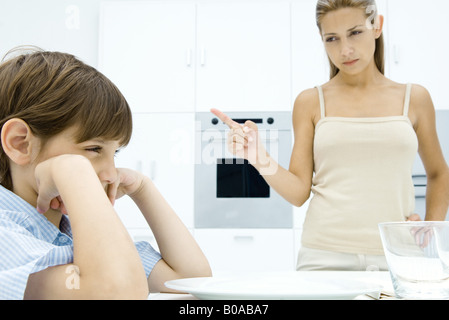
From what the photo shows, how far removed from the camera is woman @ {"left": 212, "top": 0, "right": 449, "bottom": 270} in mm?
1033

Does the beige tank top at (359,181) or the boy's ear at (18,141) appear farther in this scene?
the beige tank top at (359,181)

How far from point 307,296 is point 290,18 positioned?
236 centimetres

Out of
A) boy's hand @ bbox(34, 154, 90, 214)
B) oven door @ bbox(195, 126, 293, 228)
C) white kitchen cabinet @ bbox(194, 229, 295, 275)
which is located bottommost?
white kitchen cabinet @ bbox(194, 229, 295, 275)

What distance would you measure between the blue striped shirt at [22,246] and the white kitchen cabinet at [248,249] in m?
1.73

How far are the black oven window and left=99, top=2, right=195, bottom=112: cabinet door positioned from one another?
468 millimetres

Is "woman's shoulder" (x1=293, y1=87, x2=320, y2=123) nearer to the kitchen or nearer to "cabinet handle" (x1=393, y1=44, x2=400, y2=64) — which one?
the kitchen

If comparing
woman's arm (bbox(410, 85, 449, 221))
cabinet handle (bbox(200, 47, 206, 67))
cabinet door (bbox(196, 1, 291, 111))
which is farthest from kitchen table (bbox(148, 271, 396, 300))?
cabinet handle (bbox(200, 47, 206, 67))

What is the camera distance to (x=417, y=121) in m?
1.16

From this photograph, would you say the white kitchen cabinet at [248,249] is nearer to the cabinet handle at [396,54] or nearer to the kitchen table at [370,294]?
the cabinet handle at [396,54]

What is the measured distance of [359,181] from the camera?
3.50 feet

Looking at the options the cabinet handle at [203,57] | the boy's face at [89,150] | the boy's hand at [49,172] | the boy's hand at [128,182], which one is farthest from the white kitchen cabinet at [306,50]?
the boy's hand at [49,172]

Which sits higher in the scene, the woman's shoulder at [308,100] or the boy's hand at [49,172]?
the woman's shoulder at [308,100]

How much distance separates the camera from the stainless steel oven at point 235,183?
2418mm
